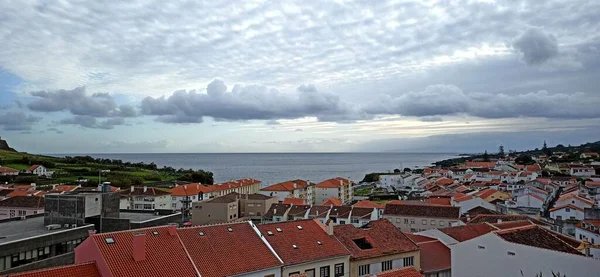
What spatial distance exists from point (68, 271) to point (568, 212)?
50522 millimetres

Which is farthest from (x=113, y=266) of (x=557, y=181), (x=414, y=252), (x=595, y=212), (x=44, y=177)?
(x=44, y=177)

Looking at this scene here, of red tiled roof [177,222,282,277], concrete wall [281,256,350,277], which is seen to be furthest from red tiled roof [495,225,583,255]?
red tiled roof [177,222,282,277]

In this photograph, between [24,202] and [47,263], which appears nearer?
[47,263]

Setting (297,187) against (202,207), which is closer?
(202,207)

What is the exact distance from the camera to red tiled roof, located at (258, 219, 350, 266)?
24.9 m

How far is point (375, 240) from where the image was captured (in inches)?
1140

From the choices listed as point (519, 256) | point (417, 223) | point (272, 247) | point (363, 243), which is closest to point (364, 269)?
point (363, 243)

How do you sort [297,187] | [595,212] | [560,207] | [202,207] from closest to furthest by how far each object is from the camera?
[595,212] < [560,207] < [202,207] < [297,187]

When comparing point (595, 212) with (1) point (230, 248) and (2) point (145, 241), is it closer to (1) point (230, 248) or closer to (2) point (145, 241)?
(1) point (230, 248)

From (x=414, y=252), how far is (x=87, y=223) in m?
23.9

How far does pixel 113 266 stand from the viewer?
18.7 meters

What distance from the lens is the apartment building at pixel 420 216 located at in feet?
159

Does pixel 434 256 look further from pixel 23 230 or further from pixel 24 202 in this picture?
pixel 24 202

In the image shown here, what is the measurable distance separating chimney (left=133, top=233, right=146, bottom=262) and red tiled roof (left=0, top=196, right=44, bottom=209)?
41.3 m
